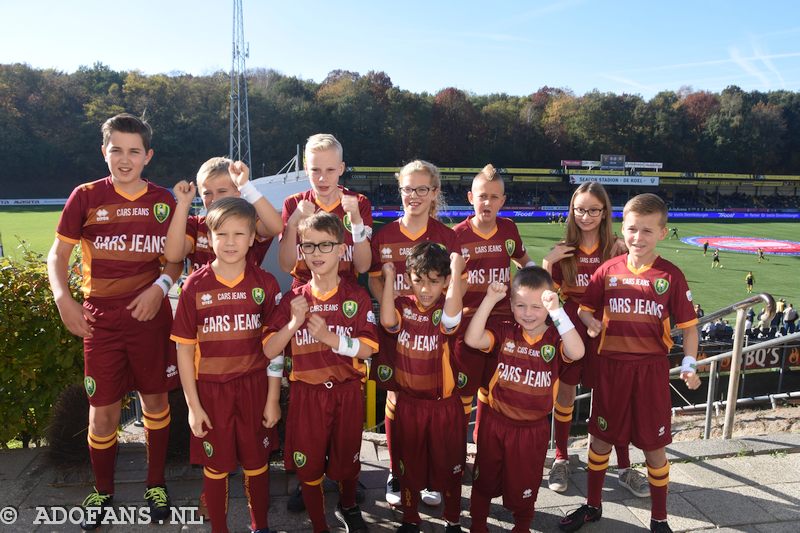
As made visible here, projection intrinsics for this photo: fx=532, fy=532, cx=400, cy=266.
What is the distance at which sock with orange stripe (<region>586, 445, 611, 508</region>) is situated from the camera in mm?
3340

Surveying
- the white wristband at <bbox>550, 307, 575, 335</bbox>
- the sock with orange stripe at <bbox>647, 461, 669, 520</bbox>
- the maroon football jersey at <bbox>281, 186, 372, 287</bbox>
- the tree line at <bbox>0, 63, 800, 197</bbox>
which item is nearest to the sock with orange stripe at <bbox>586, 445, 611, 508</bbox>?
the sock with orange stripe at <bbox>647, 461, 669, 520</bbox>

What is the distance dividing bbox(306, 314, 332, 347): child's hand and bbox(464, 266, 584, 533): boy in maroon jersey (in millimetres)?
835

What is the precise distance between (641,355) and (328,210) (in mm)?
2209

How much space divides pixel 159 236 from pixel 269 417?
1366 mm

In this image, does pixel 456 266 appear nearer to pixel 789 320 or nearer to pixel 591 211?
pixel 591 211

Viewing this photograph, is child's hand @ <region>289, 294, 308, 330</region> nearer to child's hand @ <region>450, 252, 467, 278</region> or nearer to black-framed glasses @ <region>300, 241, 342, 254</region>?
black-framed glasses @ <region>300, 241, 342, 254</region>

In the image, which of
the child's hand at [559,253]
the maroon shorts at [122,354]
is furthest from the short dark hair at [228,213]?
the child's hand at [559,253]

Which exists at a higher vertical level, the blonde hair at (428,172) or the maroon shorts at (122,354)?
the blonde hair at (428,172)

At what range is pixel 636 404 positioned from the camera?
327 centimetres

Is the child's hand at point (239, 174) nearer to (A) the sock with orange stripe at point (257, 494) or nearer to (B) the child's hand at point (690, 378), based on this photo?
(A) the sock with orange stripe at point (257, 494)

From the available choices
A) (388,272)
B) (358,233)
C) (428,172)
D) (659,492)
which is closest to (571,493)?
(659,492)

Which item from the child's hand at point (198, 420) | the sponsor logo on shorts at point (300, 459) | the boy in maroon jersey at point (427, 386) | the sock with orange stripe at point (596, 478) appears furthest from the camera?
the sock with orange stripe at point (596, 478)

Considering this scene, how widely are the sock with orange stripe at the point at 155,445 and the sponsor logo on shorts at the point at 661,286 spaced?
3236mm

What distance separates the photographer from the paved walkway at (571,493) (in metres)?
3.26
